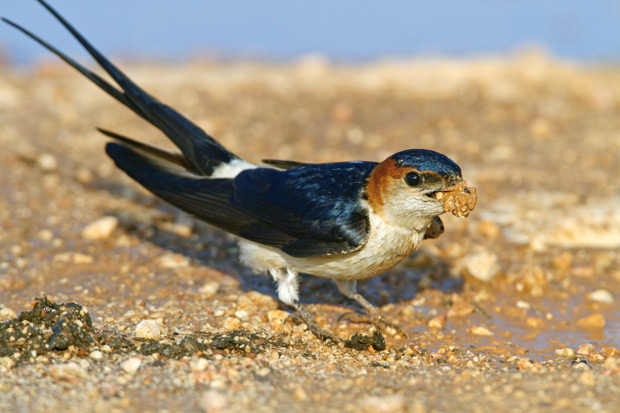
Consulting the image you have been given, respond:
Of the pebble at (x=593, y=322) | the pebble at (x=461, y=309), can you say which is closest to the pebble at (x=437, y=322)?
the pebble at (x=461, y=309)

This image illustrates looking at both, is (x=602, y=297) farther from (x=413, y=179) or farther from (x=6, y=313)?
(x=6, y=313)

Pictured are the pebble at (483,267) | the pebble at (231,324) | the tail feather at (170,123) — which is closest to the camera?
the pebble at (231,324)

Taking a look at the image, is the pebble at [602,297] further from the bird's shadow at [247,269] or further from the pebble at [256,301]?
the pebble at [256,301]

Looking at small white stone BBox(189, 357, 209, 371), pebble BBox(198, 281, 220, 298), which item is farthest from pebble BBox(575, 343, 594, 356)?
pebble BBox(198, 281, 220, 298)

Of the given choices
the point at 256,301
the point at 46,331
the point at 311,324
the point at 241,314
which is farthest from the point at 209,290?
the point at 46,331

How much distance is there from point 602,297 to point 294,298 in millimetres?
1884

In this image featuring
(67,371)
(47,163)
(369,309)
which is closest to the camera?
(67,371)

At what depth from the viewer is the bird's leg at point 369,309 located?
13.0 ft

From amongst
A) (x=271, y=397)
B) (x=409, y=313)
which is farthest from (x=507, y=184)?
(x=271, y=397)

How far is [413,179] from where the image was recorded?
351 centimetres

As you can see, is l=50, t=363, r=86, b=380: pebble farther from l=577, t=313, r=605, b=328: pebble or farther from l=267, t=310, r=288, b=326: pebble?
l=577, t=313, r=605, b=328: pebble

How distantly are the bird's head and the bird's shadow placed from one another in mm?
957

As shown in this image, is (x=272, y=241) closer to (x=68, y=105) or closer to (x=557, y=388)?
(x=557, y=388)

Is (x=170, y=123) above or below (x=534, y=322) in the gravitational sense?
above
